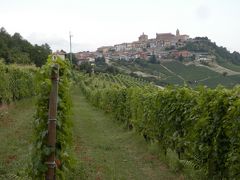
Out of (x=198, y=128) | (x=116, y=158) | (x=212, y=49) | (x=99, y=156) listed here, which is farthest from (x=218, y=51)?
(x=198, y=128)

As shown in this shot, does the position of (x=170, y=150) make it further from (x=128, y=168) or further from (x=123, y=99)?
(x=123, y=99)

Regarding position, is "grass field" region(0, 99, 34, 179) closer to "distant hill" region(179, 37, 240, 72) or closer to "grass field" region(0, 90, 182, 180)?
"grass field" region(0, 90, 182, 180)

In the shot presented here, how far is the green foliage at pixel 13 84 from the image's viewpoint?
2614 centimetres

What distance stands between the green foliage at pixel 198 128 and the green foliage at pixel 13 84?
42.9ft

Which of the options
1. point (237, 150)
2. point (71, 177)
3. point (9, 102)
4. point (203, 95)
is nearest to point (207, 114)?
point (203, 95)

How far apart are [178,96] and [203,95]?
268 cm

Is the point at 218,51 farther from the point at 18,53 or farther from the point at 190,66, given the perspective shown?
the point at 18,53

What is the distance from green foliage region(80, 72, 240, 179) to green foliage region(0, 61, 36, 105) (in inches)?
515

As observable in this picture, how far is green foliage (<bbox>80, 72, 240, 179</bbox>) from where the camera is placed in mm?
6833

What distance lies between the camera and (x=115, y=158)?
12586 mm

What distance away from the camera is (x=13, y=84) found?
3120 cm

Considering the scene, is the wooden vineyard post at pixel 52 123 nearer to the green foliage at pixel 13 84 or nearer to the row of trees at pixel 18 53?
the green foliage at pixel 13 84

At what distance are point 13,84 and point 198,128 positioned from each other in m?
25.1

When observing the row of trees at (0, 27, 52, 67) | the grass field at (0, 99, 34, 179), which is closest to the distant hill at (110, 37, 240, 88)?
the row of trees at (0, 27, 52, 67)
